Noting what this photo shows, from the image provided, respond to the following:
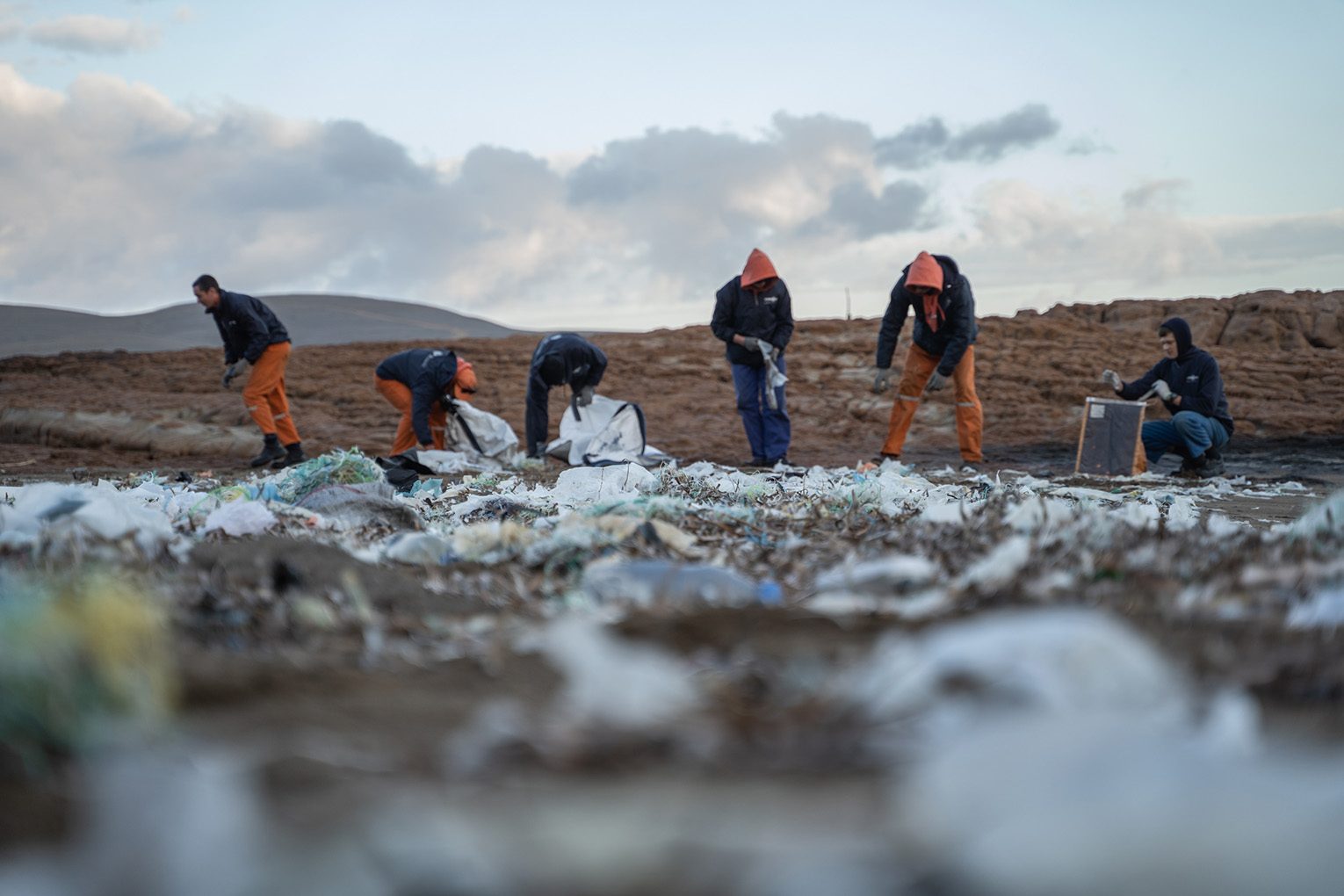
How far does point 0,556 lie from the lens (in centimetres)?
255

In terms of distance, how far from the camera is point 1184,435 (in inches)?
288

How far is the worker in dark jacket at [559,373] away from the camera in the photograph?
27.9 ft

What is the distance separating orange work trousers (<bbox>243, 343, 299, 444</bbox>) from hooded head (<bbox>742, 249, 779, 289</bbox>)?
4.14 metres

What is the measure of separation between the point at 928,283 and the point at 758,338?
58.2 inches

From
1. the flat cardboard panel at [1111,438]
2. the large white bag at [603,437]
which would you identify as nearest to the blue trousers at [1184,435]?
the flat cardboard panel at [1111,438]

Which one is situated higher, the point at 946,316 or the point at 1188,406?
the point at 946,316

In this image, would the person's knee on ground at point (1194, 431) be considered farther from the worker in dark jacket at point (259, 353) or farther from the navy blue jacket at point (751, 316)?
the worker in dark jacket at point (259, 353)

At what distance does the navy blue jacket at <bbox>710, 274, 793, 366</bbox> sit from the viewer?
846 centimetres

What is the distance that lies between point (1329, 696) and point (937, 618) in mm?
634

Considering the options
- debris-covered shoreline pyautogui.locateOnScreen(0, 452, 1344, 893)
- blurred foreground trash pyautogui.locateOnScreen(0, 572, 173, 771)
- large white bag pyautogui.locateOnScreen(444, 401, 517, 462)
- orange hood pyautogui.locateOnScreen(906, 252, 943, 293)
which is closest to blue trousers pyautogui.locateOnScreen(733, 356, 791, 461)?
orange hood pyautogui.locateOnScreen(906, 252, 943, 293)

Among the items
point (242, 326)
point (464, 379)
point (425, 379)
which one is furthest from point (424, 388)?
point (242, 326)

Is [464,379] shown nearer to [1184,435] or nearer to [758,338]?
[758,338]

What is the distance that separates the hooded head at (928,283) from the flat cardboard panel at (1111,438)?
4.56 ft

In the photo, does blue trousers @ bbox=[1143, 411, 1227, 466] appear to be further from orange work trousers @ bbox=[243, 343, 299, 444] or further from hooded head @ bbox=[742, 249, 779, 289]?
orange work trousers @ bbox=[243, 343, 299, 444]
